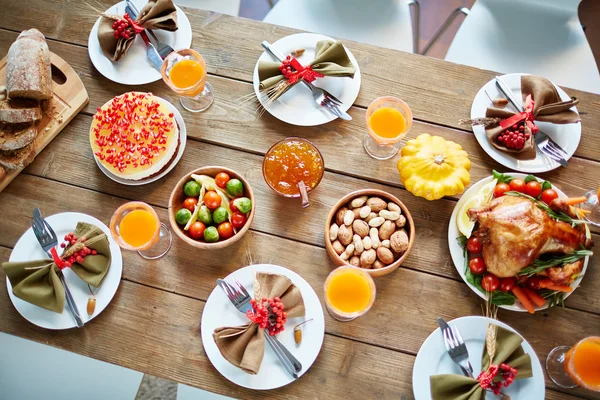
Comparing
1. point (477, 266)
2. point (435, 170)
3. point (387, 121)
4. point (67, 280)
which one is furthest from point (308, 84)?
point (67, 280)

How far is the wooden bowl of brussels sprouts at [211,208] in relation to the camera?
1643 millimetres

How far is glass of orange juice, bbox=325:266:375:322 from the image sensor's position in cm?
159

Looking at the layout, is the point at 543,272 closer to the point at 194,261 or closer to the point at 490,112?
the point at 490,112

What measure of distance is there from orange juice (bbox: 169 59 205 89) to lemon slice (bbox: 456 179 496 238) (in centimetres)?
107

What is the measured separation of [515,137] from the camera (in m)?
1.73

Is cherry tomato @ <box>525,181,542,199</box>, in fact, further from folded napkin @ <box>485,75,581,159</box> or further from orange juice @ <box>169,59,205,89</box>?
orange juice @ <box>169,59,205,89</box>

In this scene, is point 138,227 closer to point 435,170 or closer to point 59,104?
point 59,104

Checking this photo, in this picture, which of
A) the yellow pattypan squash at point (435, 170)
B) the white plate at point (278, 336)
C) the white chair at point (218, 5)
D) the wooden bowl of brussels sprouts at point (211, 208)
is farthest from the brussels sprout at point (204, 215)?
the white chair at point (218, 5)

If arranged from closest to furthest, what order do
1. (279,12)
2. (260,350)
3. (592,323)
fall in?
1. (260,350)
2. (592,323)
3. (279,12)

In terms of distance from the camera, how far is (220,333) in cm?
157

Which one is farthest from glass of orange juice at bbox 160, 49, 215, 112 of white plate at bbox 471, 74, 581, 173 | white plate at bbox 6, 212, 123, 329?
white plate at bbox 471, 74, 581, 173

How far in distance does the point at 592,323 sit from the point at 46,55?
2.19 m

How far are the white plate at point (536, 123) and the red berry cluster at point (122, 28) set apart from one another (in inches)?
53.0

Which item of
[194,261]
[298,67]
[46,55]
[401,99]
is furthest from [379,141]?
[46,55]
